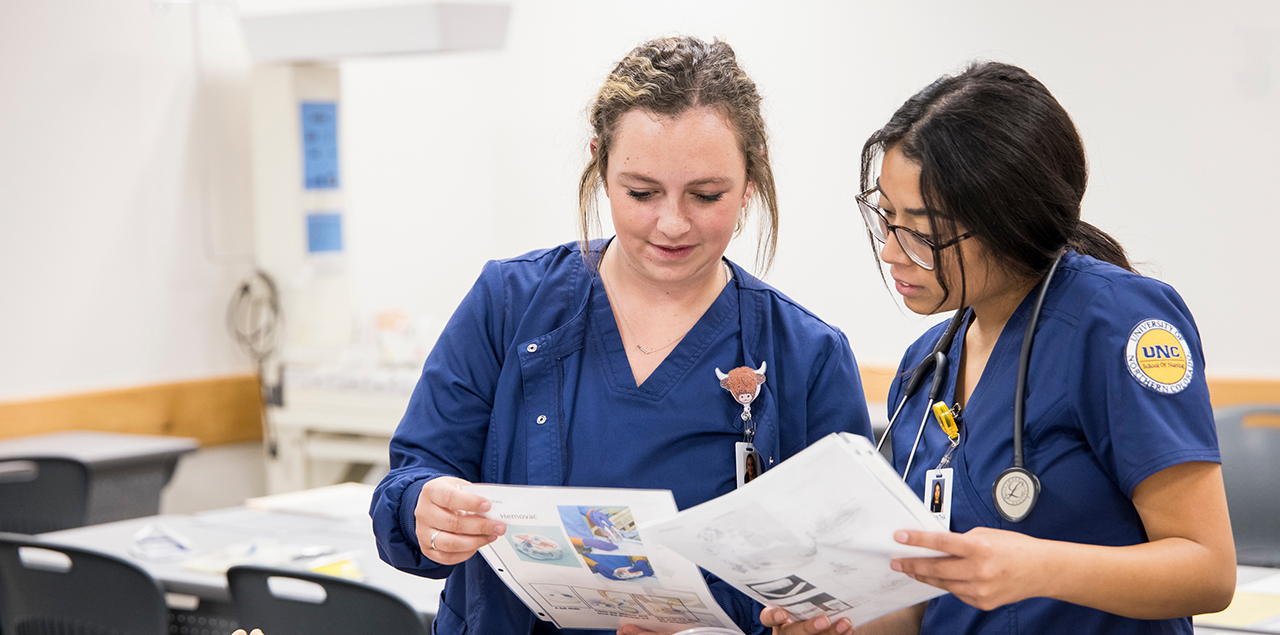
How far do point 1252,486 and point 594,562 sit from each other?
2072 mm

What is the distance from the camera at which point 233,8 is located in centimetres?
461

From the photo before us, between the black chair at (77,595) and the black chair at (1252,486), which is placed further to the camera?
the black chair at (1252,486)

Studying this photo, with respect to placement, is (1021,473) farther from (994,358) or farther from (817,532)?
(817,532)

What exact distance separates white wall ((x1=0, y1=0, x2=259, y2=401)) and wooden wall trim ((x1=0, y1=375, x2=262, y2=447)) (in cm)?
7

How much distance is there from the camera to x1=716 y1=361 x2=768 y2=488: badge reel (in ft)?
4.19

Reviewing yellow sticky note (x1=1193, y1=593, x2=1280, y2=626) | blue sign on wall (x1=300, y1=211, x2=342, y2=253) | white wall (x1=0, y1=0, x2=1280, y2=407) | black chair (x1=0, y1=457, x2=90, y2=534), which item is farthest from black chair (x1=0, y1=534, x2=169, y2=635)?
blue sign on wall (x1=300, y1=211, x2=342, y2=253)

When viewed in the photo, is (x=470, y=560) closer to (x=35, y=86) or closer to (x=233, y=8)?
(x=35, y=86)

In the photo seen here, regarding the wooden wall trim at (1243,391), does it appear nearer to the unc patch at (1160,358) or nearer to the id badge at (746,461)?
the id badge at (746,461)

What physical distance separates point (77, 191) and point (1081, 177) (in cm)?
399

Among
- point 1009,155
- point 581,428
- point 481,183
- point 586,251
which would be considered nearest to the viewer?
point 1009,155

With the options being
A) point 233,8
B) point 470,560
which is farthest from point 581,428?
Result: point 233,8

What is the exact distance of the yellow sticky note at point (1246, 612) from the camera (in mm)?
1872

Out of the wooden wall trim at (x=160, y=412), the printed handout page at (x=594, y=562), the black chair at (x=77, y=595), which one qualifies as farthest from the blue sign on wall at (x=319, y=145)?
the printed handout page at (x=594, y=562)

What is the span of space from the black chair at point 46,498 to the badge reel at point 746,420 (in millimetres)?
2479
